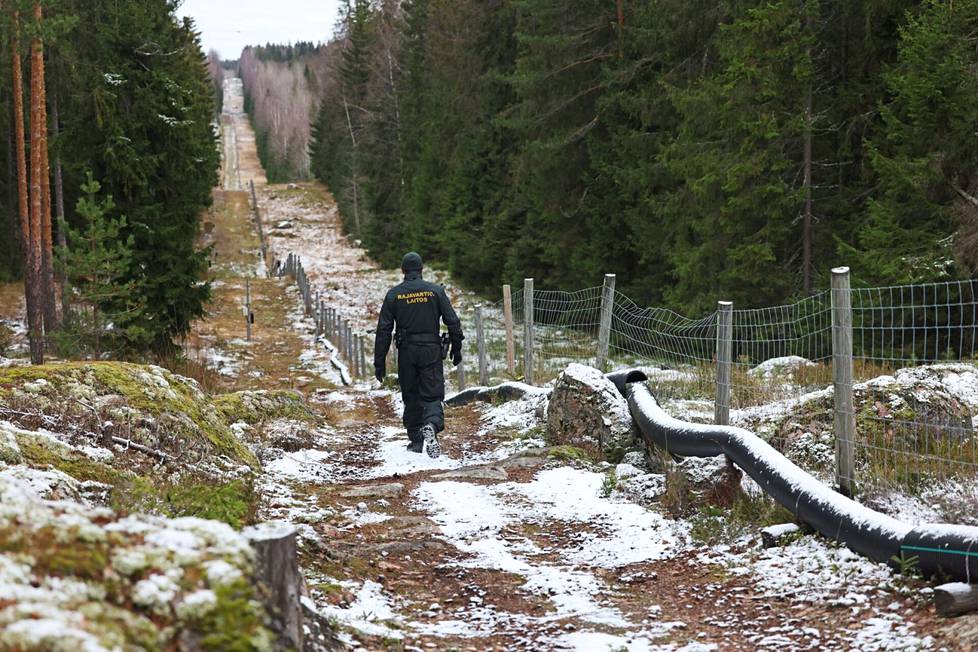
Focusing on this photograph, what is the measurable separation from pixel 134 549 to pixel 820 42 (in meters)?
16.8

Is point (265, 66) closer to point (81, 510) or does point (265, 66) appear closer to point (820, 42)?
point (820, 42)

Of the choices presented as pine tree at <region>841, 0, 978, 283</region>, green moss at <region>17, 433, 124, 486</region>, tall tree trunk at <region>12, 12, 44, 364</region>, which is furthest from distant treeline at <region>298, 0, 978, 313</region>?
tall tree trunk at <region>12, 12, 44, 364</region>

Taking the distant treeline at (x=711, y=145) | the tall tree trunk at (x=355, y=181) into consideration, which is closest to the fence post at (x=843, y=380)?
the distant treeline at (x=711, y=145)

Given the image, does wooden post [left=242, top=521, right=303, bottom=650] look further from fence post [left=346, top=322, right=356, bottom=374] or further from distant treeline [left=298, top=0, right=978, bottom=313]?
fence post [left=346, top=322, right=356, bottom=374]

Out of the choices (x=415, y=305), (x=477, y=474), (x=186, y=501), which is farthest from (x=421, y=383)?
(x=186, y=501)

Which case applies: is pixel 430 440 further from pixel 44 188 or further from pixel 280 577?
pixel 44 188

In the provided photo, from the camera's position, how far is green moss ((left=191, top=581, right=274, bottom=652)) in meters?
2.39

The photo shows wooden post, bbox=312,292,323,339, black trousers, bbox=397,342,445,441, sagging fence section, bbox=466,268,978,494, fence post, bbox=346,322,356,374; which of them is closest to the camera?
sagging fence section, bbox=466,268,978,494

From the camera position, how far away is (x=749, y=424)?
7.23m

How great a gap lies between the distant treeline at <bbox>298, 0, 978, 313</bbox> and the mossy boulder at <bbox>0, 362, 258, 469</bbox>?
9.83 meters

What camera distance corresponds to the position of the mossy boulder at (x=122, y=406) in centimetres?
588

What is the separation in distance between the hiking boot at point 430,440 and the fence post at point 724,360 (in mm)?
3424

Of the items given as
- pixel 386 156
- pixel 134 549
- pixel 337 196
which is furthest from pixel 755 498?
pixel 337 196

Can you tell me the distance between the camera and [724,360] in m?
6.74
